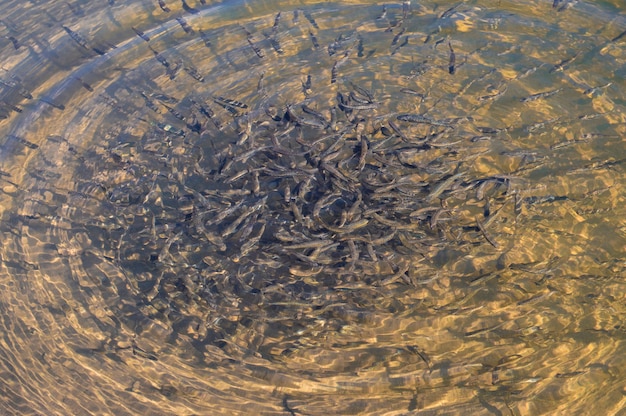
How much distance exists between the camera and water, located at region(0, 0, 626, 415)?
733cm

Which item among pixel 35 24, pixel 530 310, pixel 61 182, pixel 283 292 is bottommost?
pixel 530 310

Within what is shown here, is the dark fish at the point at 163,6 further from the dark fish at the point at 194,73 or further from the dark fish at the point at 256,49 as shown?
the dark fish at the point at 256,49

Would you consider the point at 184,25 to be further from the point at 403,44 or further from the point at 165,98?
the point at 403,44

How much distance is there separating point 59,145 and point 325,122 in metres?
4.67

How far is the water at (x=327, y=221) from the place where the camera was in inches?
289

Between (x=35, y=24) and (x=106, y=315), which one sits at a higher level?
(x=35, y=24)

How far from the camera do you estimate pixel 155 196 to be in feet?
30.3

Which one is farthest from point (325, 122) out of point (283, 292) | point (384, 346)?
point (384, 346)

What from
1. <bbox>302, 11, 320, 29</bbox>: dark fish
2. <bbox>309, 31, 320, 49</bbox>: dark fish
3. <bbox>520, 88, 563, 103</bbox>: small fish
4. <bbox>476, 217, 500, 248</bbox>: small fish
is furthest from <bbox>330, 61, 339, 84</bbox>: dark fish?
<bbox>476, 217, 500, 248</bbox>: small fish

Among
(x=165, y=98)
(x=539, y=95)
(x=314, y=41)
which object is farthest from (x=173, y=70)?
(x=539, y=95)

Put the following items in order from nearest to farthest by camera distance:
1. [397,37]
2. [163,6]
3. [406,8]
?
1. [397,37]
2. [406,8]
3. [163,6]

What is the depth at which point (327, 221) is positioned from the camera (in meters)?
8.20

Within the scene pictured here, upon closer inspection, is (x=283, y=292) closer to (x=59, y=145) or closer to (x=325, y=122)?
(x=325, y=122)

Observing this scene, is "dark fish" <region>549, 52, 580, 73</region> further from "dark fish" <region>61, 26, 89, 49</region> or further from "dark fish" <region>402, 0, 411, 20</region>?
"dark fish" <region>61, 26, 89, 49</region>
